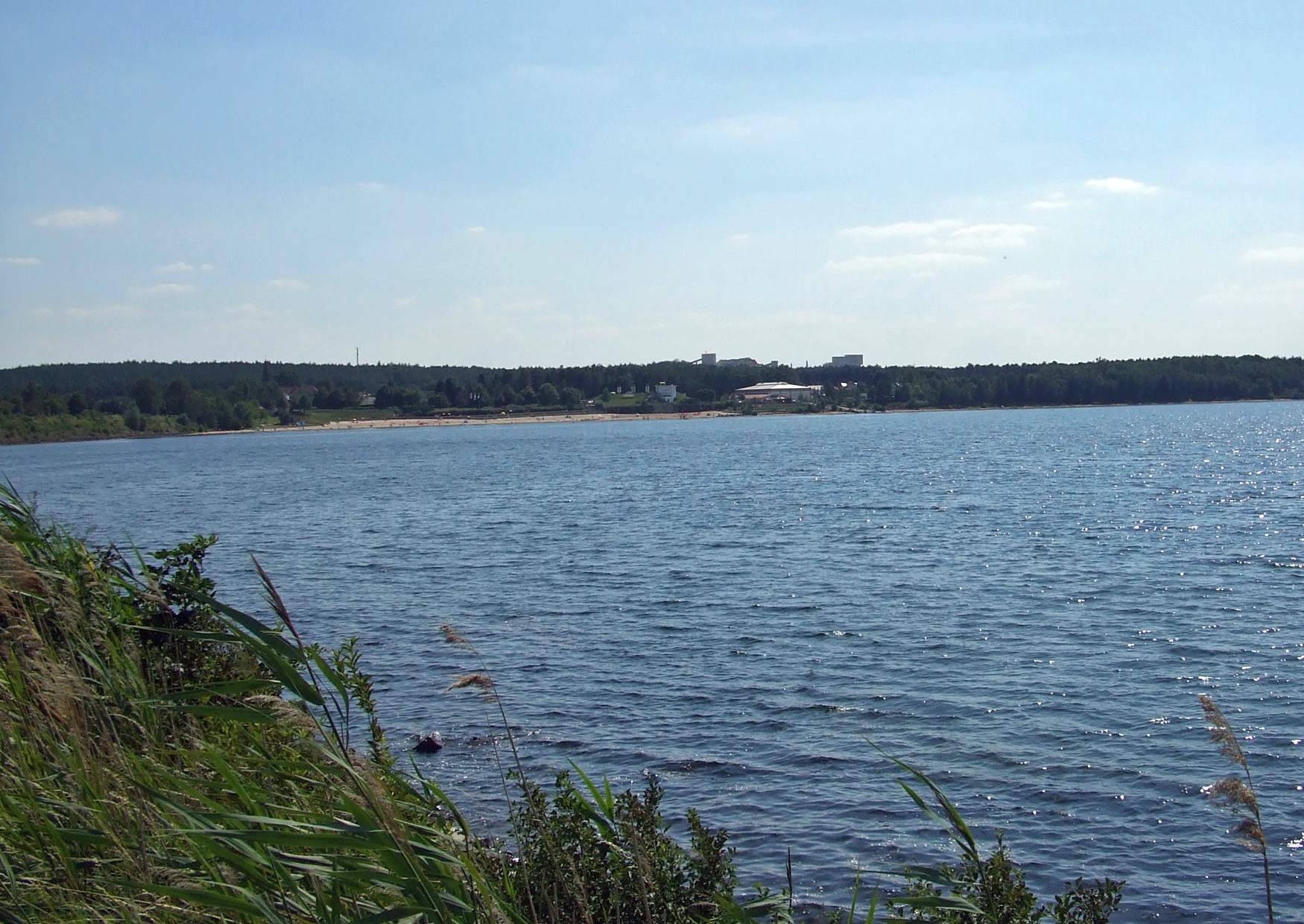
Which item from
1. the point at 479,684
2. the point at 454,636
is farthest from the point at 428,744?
the point at 479,684

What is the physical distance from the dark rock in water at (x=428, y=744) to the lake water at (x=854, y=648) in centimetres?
39

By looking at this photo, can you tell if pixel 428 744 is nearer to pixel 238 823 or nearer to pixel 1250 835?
pixel 238 823

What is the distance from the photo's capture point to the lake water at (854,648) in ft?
46.6

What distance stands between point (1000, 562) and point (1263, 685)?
16115 millimetres

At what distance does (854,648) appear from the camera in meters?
23.5

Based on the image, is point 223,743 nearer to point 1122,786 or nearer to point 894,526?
point 1122,786

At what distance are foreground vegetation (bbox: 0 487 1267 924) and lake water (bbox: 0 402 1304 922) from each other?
21.2ft

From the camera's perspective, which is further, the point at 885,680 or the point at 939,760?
the point at 885,680

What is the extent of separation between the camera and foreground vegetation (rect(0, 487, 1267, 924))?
13.0 ft

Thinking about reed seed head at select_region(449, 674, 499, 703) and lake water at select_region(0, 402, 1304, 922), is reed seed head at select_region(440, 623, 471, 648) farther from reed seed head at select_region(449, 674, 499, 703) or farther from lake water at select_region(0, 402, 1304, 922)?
lake water at select_region(0, 402, 1304, 922)

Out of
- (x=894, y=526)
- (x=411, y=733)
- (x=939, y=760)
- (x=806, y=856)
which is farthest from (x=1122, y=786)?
(x=894, y=526)

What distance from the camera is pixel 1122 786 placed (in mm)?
15320

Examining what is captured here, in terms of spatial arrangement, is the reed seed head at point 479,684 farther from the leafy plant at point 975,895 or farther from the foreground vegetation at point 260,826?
the leafy plant at point 975,895

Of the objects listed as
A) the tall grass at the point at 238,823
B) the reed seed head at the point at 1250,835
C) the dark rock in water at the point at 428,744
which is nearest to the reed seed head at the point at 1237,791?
the reed seed head at the point at 1250,835
